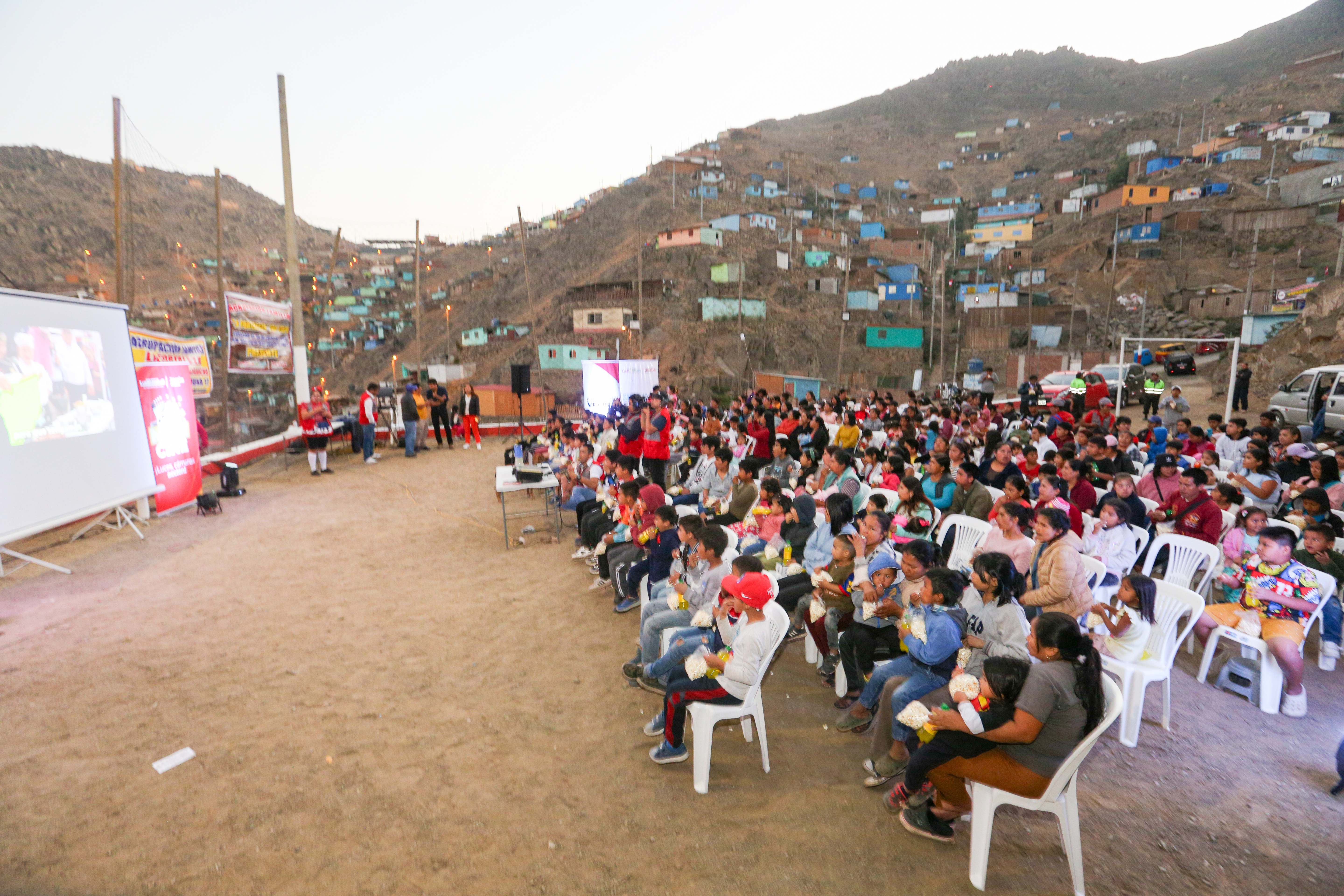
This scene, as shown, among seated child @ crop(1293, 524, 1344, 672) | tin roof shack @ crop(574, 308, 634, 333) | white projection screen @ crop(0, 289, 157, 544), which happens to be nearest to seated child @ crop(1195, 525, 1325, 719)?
seated child @ crop(1293, 524, 1344, 672)

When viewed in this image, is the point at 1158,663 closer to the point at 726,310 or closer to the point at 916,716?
the point at 916,716

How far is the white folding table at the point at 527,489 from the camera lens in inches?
309

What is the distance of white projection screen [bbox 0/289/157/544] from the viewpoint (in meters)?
5.95

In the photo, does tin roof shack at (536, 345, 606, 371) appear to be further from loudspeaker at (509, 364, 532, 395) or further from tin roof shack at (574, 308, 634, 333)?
loudspeaker at (509, 364, 532, 395)

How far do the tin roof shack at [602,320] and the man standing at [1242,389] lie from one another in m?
28.7

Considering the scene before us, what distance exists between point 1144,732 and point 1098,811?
3.21 ft

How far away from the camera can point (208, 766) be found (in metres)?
3.70

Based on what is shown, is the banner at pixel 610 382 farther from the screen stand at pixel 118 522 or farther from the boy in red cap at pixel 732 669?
the boy in red cap at pixel 732 669

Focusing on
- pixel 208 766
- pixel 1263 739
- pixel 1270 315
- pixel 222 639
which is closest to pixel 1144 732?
pixel 1263 739

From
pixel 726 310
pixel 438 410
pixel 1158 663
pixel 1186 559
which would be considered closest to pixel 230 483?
pixel 438 410

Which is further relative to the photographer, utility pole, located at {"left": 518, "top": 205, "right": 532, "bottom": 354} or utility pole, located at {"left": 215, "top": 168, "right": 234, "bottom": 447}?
utility pole, located at {"left": 518, "top": 205, "right": 532, "bottom": 354}

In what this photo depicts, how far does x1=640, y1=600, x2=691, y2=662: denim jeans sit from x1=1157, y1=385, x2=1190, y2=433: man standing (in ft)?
34.1

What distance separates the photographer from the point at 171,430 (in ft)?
29.6

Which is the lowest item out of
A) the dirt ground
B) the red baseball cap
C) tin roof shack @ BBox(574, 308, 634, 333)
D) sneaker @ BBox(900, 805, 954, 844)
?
the dirt ground
